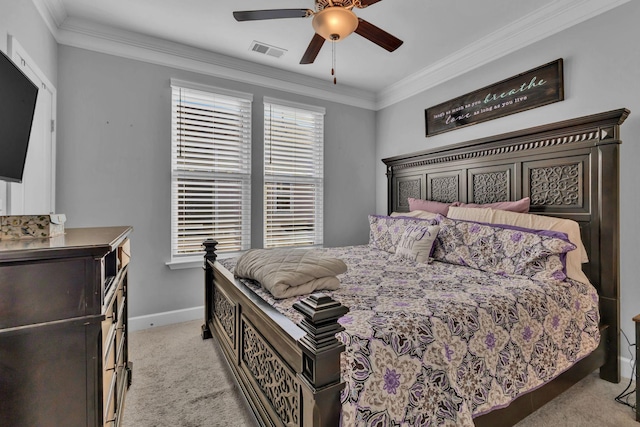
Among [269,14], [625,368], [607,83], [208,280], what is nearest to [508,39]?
[607,83]

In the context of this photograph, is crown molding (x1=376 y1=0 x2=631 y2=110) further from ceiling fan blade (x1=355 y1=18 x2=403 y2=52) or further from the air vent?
the air vent

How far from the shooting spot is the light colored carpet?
170cm

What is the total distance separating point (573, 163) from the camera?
7.39 ft

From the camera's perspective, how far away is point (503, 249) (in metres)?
2.11

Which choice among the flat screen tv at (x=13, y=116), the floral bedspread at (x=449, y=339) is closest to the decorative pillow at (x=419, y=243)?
the floral bedspread at (x=449, y=339)

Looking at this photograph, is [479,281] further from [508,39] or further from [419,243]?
[508,39]

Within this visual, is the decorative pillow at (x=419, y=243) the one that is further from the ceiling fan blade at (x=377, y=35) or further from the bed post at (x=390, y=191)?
the ceiling fan blade at (x=377, y=35)

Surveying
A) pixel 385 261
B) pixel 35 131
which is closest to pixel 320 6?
pixel 385 261

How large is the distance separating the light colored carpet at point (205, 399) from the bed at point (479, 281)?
13cm

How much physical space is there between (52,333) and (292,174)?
3.02m

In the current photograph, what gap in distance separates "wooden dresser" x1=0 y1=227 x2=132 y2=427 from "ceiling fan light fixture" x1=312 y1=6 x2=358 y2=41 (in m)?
1.55

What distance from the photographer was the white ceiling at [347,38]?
2.42 metres

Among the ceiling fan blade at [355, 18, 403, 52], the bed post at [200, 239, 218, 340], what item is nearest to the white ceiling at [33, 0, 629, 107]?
the ceiling fan blade at [355, 18, 403, 52]

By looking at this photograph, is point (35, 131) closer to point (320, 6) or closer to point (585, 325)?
point (320, 6)
